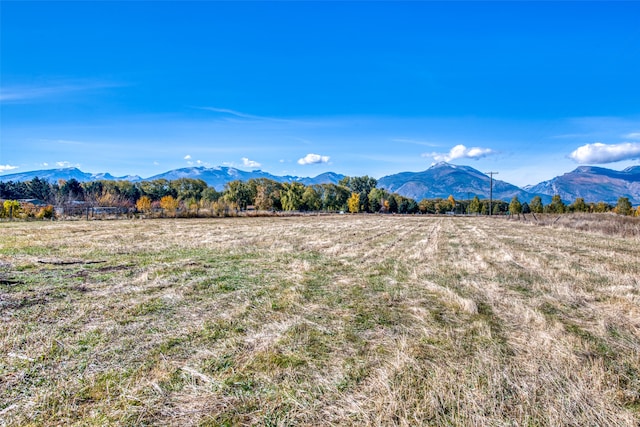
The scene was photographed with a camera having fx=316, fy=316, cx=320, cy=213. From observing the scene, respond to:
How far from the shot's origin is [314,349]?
164 inches

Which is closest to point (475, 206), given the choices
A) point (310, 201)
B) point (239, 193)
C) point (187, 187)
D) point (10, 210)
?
point (310, 201)

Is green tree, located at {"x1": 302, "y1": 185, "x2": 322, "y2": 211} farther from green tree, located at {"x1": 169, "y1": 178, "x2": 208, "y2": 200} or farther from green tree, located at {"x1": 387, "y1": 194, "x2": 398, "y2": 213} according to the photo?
green tree, located at {"x1": 169, "y1": 178, "x2": 208, "y2": 200}

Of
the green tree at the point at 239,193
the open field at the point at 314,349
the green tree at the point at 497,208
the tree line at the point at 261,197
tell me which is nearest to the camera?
the open field at the point at 314,349

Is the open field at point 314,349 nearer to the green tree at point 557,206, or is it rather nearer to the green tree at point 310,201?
the green tree at point 310,201

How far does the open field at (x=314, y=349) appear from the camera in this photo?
9.57 ft

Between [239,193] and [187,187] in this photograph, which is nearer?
[239,193]

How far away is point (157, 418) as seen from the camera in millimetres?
2775

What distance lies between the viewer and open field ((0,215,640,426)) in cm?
292

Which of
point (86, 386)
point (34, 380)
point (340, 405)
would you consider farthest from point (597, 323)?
point (34, 380)

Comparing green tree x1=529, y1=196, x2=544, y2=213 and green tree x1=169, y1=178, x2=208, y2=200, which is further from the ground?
green tree x1=169, y1=178, x2=208, y2=200

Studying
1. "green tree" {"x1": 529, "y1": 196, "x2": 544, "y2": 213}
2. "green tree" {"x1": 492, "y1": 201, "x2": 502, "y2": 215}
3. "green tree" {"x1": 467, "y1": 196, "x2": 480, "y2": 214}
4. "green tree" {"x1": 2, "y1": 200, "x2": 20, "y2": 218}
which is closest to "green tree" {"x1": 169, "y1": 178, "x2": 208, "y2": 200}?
"green tree" {"x1": 2, "y1": 200, "x2": 20, "y2": 218}

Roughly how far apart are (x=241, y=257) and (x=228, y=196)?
78.0 metres

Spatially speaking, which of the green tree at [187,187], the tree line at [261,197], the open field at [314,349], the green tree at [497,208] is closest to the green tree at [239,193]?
the tree line at [261,197]

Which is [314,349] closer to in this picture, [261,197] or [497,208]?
[261,197]
